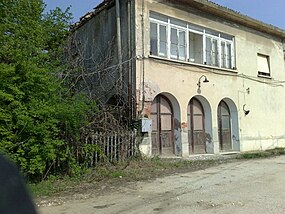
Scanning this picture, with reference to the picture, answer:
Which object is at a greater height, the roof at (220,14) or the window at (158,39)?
the roof at (220,14)

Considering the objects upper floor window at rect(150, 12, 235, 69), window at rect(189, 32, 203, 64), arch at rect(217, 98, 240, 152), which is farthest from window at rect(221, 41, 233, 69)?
arch at rect(217, 98, 240, 152)

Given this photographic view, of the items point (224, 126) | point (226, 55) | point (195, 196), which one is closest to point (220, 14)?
Result: point (226, 55)

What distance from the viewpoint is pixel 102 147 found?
10.1 m

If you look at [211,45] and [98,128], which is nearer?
[98,128]

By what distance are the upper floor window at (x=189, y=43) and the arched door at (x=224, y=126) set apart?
2128 millimetres

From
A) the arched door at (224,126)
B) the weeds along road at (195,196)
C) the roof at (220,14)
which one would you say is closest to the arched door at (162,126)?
the arched door at (224,126)

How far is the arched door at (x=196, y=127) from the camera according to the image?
1462 centimetres

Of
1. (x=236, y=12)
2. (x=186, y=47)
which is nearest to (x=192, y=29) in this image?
(x=186, y=47)

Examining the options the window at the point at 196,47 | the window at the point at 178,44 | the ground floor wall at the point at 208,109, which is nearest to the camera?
the ground floor wall at the point at 208,109

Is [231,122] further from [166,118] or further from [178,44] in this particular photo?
[178,44]

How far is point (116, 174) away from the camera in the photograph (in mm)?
9094

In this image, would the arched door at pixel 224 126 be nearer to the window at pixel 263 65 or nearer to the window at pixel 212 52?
the window at pixel 212 52

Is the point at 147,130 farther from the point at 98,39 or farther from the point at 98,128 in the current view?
the point at 98,39

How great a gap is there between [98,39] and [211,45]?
17.8 feet
